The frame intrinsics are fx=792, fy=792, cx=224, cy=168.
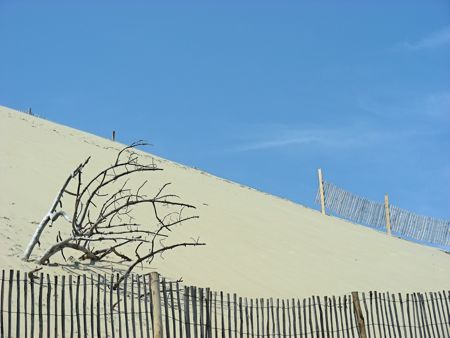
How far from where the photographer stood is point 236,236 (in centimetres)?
1658

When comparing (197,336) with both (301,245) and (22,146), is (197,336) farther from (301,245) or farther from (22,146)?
(22,146)

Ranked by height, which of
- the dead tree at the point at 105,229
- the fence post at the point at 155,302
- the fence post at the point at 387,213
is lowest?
the fence post at the point at 155,302

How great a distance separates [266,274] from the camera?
1414cm

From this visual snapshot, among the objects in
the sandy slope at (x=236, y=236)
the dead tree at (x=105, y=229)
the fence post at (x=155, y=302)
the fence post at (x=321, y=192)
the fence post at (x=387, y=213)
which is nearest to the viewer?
the fence post at (x=155, y=302)

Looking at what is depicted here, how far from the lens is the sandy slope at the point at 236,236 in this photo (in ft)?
43.1

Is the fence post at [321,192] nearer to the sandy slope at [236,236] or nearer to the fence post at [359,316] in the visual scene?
the sandy slope at [236,236]

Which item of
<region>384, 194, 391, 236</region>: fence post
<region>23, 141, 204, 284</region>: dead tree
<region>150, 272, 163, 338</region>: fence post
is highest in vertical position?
<region>384, 194, 391, 236</region>: fence post

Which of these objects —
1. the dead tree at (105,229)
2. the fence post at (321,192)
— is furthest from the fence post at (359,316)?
the fence post at (321,192)

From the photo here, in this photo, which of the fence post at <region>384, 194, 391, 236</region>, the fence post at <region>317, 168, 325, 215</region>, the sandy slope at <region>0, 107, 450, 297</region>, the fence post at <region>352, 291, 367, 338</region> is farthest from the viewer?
the fence post at <region>384, 194, 391, 236</region>

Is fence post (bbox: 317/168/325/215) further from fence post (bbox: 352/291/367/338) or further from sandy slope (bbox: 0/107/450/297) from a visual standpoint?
fence post (bbox: 352/291/367/338)

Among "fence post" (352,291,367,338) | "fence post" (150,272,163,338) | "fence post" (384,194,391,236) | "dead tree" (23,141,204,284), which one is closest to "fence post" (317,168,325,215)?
"fence post" (384,194,391,236)

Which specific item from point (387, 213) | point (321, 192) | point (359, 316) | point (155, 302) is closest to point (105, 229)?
point (359, 316)

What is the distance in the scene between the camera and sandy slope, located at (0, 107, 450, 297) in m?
13.1

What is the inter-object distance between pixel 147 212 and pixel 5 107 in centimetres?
1020
